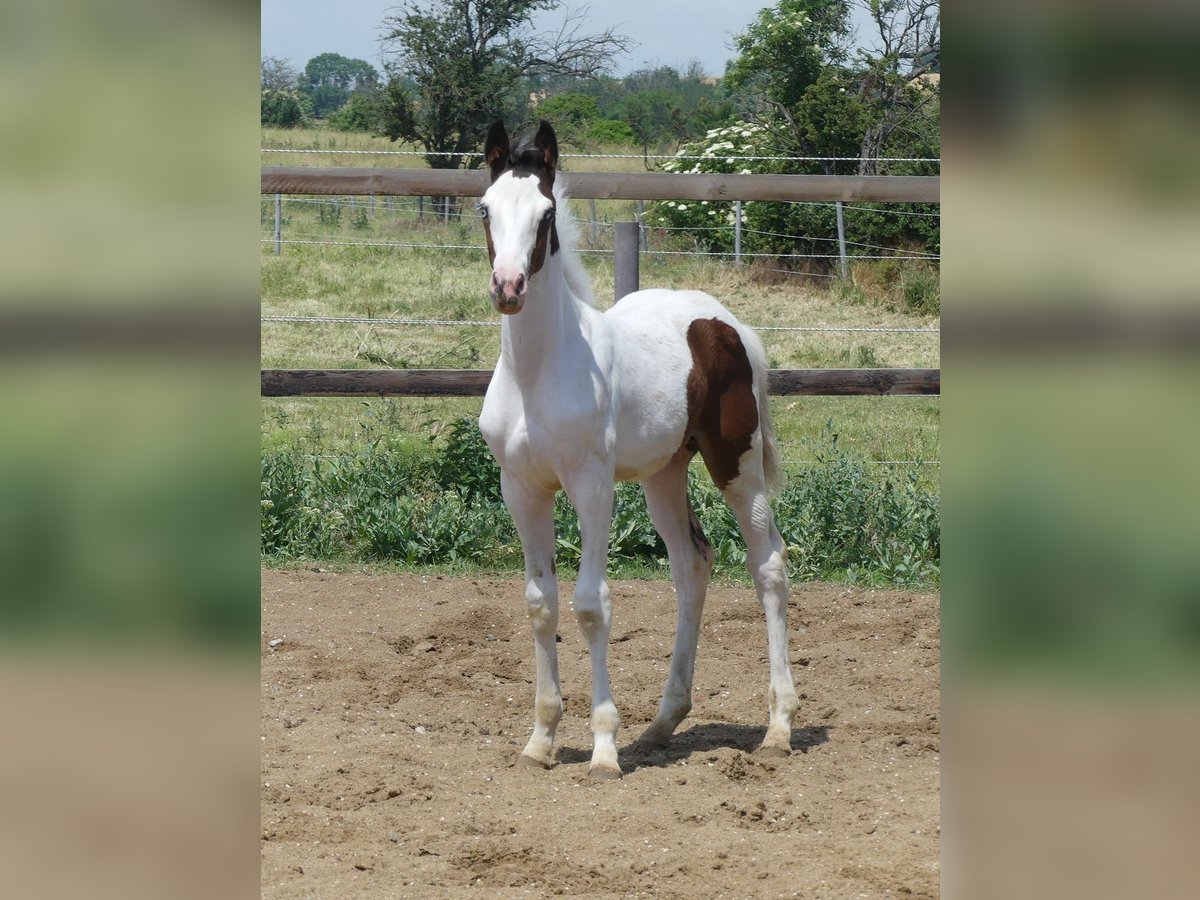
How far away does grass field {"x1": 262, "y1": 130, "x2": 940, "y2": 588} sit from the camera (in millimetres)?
9725

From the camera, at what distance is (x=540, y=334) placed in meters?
3.95

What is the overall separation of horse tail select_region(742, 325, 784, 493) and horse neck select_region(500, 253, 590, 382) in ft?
3.21

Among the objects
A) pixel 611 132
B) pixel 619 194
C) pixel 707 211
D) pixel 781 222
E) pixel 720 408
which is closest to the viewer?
pixel 720 408

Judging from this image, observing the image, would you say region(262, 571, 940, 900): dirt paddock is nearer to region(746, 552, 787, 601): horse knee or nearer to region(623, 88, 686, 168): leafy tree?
region(746, 552, 787, 601): horse knee

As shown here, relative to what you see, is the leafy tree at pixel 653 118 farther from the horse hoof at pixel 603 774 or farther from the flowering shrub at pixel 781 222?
the horse hoof at pixel 603 774

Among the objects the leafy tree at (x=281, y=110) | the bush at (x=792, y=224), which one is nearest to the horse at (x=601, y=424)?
the bush at (x=792, y=224)

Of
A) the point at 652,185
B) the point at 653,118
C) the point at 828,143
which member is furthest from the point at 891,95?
the point at 653,118

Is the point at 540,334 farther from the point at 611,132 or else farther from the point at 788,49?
the point at 611,132

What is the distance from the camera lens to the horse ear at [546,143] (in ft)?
12.7

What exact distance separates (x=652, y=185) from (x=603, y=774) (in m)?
3.85
